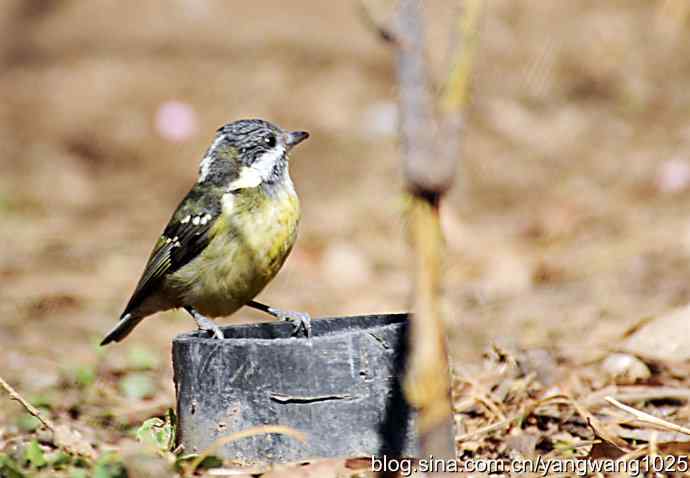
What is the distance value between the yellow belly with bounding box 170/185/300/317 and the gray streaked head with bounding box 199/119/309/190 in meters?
0.14

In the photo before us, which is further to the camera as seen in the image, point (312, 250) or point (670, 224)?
point (312, 250)

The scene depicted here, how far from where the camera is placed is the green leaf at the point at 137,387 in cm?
502

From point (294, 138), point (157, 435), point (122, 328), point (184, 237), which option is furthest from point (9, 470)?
point (294, 138)

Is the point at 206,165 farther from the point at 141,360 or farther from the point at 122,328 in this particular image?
the point at 141,360

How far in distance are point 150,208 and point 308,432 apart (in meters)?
5.88

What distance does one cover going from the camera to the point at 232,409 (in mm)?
3342

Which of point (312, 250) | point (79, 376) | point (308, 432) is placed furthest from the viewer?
point (312, 250)

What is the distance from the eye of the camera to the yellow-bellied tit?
465 centimetres

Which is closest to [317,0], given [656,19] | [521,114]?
[521,114]

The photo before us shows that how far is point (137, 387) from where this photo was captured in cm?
507

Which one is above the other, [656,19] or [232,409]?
[656,19]

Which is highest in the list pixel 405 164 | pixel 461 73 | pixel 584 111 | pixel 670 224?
pixel 584 111

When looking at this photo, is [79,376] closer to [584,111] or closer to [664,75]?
[584,111]

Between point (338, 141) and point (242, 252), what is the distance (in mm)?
4854
